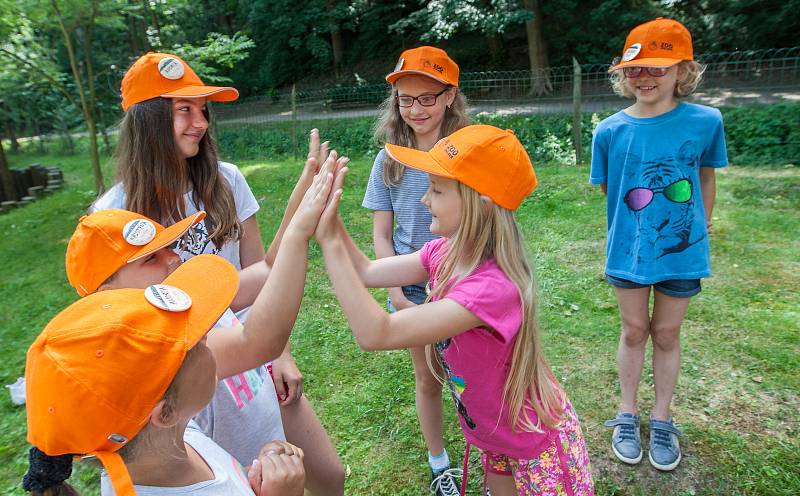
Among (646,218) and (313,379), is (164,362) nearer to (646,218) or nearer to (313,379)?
(646,218)

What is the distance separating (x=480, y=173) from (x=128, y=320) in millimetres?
996

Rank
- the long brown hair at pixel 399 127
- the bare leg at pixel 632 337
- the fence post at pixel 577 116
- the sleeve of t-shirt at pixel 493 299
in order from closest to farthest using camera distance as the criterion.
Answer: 1. the sleeve of t-shirt at pixel 493 299
2. the long brown hair at pixel 399 127
3. the bare leg at pixel 632 337
4. the fence post at pixel 577 116

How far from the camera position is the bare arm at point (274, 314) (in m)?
1.40

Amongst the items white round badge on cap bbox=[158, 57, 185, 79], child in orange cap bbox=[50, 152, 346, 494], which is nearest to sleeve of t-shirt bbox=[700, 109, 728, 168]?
child in orange cap bbox=[50, 152, 346, 494]

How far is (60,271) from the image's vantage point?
6.67 m

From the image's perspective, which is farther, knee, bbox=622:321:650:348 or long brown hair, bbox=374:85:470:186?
knee, bbox=622:321:650:348

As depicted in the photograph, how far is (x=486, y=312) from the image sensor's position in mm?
1501

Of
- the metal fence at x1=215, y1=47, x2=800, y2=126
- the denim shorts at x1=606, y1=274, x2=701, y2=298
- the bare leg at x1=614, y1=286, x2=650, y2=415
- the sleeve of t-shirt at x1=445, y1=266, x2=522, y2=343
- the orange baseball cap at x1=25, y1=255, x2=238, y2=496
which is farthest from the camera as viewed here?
the metal fence at x1=215, y1=47, x2=800, y2=126

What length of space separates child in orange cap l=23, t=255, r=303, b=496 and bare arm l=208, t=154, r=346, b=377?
0.17 meters

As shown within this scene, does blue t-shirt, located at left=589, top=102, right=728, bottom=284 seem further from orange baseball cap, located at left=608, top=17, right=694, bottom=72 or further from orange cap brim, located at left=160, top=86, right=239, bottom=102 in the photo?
orange cap brim, located at left=160, top=86, right=239, bottom=102

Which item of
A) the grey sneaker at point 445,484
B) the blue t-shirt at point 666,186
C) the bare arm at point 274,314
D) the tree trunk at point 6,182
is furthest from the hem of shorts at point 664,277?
the tree trunk at point 6,182

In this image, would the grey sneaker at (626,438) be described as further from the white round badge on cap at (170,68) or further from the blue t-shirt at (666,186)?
the white round badge on cap at (170,68)

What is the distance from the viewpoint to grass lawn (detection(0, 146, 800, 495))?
266 cm

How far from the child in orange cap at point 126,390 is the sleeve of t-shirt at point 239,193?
107cm
